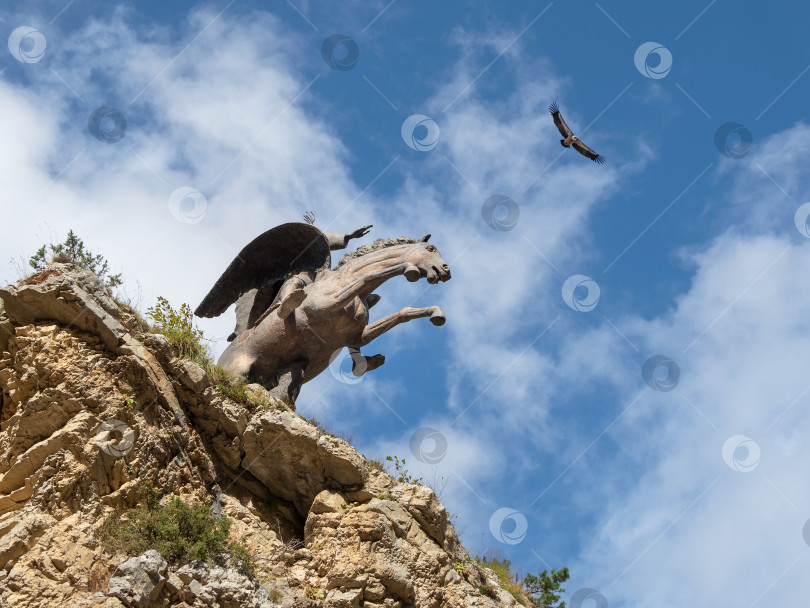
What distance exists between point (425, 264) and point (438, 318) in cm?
103

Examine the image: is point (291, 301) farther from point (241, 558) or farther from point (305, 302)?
point (241, 558)

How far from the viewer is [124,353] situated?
44.3ft

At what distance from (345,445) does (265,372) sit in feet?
11.5

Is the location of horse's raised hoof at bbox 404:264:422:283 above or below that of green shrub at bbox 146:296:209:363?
above

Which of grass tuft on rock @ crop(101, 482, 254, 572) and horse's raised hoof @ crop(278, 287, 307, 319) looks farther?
horse's raised hoof @ crop(278, 287, 307, 319)

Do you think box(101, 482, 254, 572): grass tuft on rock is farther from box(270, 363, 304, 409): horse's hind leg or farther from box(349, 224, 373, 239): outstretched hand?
box(349, 224, 373, 239): outstretched hand

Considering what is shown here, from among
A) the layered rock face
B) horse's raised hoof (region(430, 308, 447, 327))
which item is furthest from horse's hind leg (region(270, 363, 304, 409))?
horse's raised hoof (region(430, 308, 447, 327))

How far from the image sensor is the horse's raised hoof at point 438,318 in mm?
16922

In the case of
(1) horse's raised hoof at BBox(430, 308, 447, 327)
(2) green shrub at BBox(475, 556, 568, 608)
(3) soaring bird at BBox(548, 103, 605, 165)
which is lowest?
(2) green shrub at BBox(475, 556, 568, 608)

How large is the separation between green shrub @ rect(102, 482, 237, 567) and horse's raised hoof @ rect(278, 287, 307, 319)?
495cm

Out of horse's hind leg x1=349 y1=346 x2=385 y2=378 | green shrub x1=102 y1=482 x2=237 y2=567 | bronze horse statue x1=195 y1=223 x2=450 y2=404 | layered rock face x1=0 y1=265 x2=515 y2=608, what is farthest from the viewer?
horse's hind leg x1=349 y1=346 x2=385 y2=378

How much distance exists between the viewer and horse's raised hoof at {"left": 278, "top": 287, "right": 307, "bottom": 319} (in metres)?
16.6

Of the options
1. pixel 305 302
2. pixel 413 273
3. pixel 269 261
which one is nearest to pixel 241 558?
pixel 305 302

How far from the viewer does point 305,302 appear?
1719 centimetres
